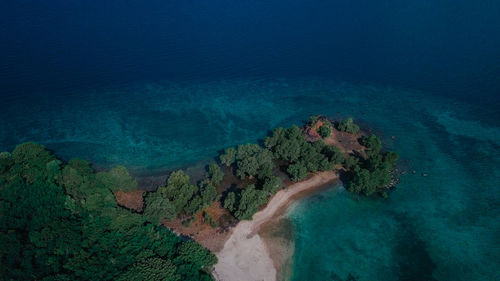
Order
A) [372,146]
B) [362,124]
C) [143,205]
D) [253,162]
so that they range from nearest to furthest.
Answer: [143,205] → [253,162] → [372,146] → [362,124]

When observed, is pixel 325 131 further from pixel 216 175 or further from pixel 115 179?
pixel 115 179

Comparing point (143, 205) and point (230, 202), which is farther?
point (143, 205)

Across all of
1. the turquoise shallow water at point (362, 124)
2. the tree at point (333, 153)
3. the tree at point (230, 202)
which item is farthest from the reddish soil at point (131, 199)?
the tree at point (333, 153)

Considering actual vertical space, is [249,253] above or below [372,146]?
below

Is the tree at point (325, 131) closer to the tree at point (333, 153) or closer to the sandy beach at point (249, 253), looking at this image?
the tree at point (333, 153)

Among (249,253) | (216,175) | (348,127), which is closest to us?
(249,253)

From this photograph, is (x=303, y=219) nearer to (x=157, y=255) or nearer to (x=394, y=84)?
(x=157, y=255)

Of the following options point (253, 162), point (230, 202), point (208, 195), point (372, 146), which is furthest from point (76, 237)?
point (372, 146)
